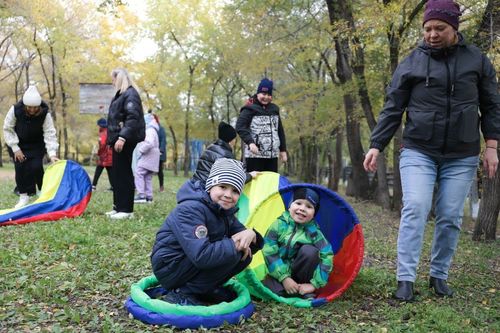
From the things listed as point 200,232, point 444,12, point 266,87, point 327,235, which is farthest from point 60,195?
point 444,12

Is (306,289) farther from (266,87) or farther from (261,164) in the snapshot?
(266,87)

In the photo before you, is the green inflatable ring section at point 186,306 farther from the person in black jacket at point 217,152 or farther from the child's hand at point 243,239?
the person in black jacket at point 217,152

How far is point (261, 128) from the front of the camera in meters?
6.00

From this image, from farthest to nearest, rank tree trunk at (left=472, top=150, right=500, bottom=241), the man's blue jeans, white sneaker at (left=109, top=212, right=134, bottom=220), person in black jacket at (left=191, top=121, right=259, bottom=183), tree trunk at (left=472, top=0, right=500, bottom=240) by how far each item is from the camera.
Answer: tree trunk at (left=472, top=150, right=500, bottom=241), white sneaker at (left=109, top=212, right=134, bottom=220), tree trunk at (left=472, top=0, right=500, bottom=240), person in black jacket at (left=191, top=121, right=259, bottom=183), the man's blue jeans

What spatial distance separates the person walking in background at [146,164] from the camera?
29.3 feet

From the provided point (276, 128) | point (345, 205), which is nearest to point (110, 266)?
point (345, 205)

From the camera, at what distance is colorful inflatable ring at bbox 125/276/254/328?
297 centimetres

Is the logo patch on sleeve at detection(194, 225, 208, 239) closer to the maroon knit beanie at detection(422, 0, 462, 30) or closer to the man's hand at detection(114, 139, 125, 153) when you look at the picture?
the maroon knit beanie at detection(422, 0, 462, 30)

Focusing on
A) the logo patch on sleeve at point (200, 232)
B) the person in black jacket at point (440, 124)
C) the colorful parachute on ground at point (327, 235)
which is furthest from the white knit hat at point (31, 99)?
the person in black jacket at point (440, 124)

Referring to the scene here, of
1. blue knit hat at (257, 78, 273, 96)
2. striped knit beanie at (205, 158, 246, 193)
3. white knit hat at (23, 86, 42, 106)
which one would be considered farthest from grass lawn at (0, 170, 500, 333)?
blue knit hat at (257, 78, 273, 96)

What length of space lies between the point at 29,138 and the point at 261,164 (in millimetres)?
3366

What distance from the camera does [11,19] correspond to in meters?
22.8

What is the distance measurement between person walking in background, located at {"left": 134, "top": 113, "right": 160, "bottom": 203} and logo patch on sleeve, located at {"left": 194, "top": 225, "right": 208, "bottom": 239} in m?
6.07

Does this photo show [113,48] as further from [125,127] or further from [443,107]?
[443,107]
